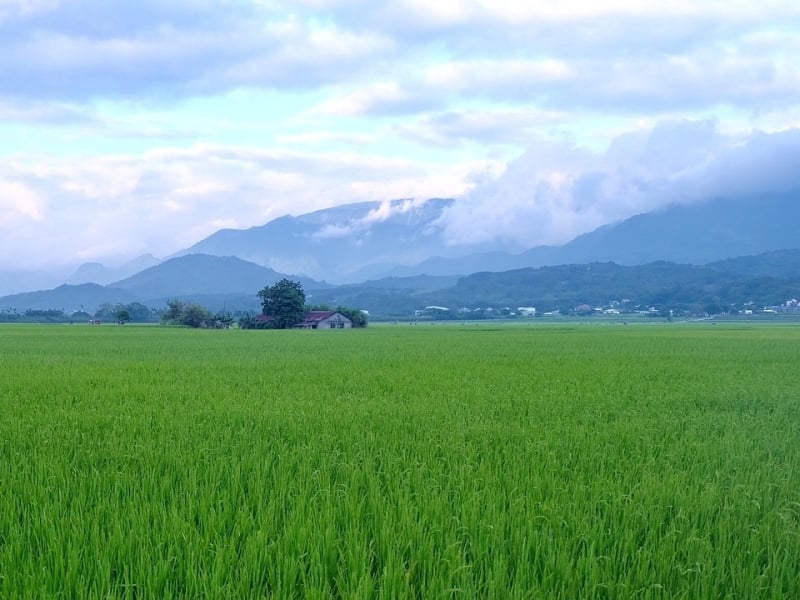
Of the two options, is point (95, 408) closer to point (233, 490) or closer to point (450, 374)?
point (233, 490)

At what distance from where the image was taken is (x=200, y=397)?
9.93m

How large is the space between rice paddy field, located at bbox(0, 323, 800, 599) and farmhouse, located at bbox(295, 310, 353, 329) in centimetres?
6690

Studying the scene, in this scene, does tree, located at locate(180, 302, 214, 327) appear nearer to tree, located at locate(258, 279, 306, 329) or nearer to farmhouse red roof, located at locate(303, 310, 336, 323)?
tree, located at locate(258, 279, 306, 329)

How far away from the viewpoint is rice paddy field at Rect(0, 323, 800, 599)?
320 centimetres

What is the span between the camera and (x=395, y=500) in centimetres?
438

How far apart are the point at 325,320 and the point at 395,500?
73.8 metres

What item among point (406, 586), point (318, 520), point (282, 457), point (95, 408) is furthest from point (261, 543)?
point (95, 408)

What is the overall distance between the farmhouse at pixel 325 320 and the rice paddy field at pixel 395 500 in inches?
2634

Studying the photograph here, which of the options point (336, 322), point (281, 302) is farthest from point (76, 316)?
point (281, 302)

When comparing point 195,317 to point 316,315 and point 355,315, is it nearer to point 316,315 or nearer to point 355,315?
point 316,315

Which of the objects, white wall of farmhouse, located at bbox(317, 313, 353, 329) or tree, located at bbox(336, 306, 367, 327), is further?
tree, located at bbox(336, 306, 367, 327)

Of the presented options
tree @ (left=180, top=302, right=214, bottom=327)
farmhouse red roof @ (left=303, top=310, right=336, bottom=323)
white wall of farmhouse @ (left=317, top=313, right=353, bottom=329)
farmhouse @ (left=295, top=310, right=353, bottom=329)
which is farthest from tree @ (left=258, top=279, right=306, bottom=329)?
tree @ (left=180, top=302, right=214, bottom=327)

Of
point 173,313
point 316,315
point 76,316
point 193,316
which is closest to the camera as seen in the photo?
point 193,316

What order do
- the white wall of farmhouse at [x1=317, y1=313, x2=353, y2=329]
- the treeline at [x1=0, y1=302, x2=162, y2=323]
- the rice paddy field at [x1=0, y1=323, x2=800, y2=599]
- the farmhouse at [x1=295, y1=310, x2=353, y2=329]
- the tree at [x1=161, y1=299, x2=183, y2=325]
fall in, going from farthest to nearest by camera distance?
the treeline at [x1=0, y1=302, x2=162, y2=323] → the tree at [x1=161, y1=299, x2=183, y2=325] → the white wall of farmhouse at [x1=317, y1=313, x2=353, y2=329] → the farmhouse at [x1=295, y1=310, x2=353, y2=329] → the rice paddy field at [x1=0, y1=323, x2=800, y2=599]
